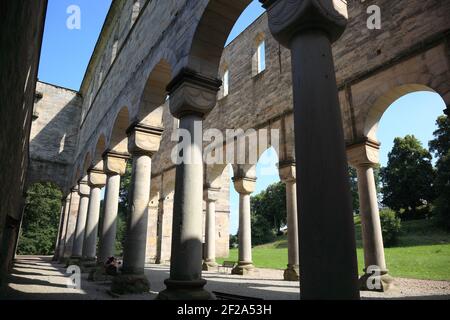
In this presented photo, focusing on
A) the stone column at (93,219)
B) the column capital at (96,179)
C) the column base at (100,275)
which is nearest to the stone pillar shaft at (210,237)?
the stone column at (93,219)

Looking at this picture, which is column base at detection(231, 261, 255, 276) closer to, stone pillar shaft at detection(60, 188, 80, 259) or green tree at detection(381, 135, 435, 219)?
stone pillar shaft at detection(60, 188, 80, 259)

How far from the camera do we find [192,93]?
5371mm

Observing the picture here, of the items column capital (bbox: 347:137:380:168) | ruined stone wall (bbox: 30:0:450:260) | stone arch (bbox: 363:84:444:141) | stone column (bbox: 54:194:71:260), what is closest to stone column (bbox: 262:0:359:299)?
ruined stone wall (bbox: 30:0:450:260)

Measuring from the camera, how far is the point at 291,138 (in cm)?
1143

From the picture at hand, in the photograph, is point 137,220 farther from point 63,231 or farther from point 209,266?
point 63,231

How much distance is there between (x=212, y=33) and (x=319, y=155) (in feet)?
12.4

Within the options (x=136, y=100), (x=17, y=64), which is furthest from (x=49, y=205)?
(x=17, y=64)

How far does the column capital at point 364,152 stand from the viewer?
28.6 ft

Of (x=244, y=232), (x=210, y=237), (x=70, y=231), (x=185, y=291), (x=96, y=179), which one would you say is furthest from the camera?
(x=70, y=231)

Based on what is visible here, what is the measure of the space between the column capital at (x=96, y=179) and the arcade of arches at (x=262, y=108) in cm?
6

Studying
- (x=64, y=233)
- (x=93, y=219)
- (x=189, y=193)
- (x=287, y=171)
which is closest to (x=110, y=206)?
(x=93, y=219)

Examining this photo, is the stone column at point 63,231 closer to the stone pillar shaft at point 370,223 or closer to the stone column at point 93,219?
the stone column at point 93,219

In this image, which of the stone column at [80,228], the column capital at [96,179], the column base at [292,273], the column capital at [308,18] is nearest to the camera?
the column capital at [308,18]

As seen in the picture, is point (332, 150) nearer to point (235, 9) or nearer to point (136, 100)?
point (235, 9)
